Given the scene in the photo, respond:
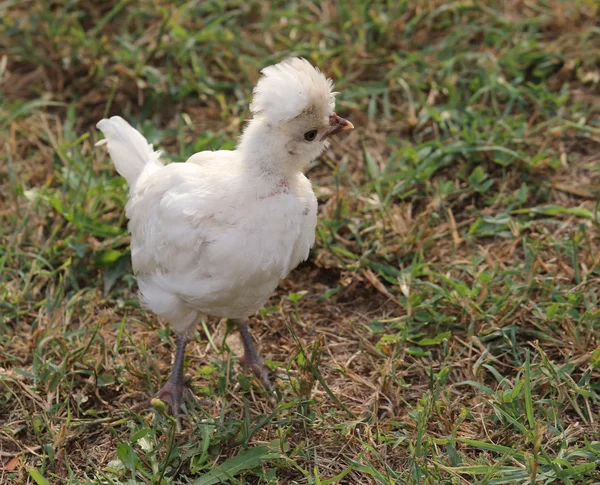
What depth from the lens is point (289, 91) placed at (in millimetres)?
3090

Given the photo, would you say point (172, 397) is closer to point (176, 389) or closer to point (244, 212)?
point (176, 389)

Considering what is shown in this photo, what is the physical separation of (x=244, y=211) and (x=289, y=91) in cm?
54

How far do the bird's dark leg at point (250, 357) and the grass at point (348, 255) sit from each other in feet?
0.21

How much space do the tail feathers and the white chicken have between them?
1.45ft

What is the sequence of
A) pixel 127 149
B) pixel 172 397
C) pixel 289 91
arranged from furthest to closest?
pixel 127 149, pixel 172 397, pixel 289 91

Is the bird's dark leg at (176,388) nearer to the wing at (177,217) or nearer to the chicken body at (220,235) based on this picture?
the chicken body at (220,235)

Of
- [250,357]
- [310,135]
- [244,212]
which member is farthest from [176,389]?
[310,135]

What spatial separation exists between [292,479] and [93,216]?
1.98 metres

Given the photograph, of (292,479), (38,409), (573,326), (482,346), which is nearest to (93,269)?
(38,409)

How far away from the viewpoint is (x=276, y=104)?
10.2 ft

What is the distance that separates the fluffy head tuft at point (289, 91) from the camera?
3.09m

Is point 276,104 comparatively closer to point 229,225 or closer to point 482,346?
point 229,225

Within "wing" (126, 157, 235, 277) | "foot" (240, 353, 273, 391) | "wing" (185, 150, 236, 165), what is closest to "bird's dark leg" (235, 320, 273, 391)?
"foot" (240, 353, 273, 391)

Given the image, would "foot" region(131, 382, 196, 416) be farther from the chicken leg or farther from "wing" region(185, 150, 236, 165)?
"wing" region(185, 150, 236, 165)
